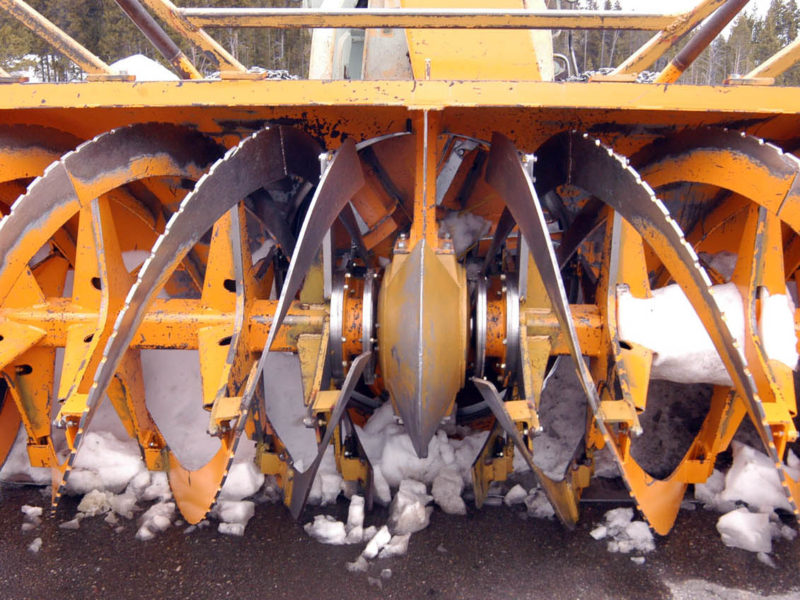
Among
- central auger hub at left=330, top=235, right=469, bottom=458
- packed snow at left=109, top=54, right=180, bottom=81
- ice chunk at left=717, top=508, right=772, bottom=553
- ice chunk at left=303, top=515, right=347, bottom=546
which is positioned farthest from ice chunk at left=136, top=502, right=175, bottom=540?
packed snow at left=109, top=54, right=180, bottom=81

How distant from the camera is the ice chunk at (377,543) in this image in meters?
1.89

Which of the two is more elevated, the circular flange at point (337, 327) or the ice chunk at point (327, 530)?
the circular flange at point (337, 327)

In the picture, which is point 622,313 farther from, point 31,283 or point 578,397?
point 31,283

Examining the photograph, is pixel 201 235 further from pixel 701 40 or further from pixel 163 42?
pixel 701 40

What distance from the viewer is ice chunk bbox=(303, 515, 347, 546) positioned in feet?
6.48

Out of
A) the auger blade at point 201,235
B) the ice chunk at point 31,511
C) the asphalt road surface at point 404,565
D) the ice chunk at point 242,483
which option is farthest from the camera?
the ice chunk at point 242,483

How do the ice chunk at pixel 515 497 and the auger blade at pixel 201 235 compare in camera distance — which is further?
the ice chunk at pixel 515 497

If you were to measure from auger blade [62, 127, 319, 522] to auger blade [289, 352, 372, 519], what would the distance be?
220 millimetres

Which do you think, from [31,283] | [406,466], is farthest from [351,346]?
[31,283]

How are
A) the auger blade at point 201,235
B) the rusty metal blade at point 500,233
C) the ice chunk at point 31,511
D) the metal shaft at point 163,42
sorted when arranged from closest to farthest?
the auger blade at point 201,235 → the rusty metal blade at point 500,233 → the ice chunk at point 31,511 → the metal shaft at point 163,42

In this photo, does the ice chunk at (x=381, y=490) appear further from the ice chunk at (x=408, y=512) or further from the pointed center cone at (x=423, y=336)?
the pointed center cone at (x=423, y=336)

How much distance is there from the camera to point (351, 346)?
2020mm

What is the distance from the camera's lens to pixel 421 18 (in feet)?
5.50

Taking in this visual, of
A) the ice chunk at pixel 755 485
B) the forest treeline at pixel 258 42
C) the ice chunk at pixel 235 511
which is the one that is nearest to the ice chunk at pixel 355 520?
the ice chunk at pixel 235 511
